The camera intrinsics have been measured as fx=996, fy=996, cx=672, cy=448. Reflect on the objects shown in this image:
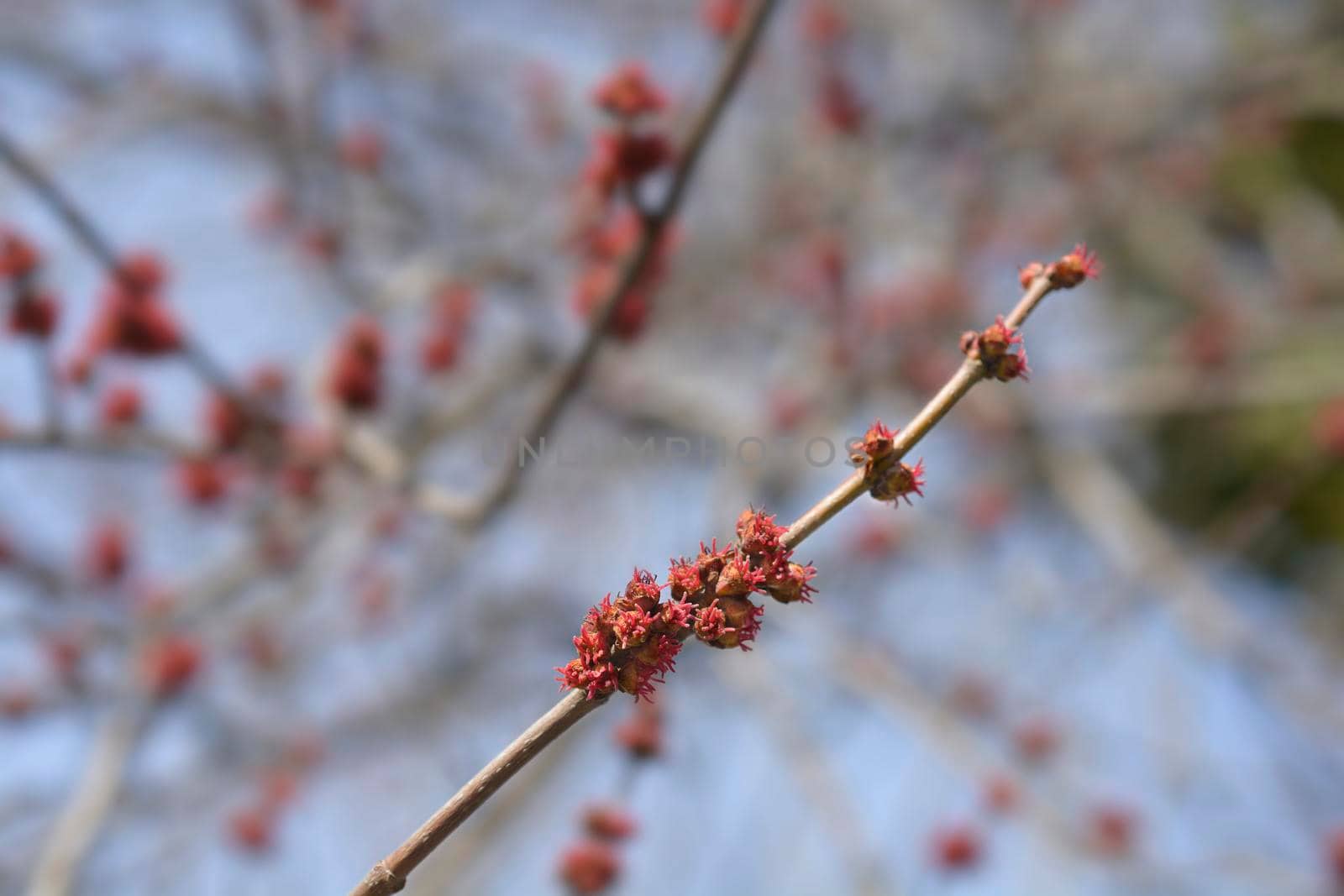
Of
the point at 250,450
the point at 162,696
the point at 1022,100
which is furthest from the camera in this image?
the point at 1022,100

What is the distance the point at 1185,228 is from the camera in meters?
7.96

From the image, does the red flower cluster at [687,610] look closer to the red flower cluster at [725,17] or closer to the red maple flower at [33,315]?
the red flower cluster at [725,17]

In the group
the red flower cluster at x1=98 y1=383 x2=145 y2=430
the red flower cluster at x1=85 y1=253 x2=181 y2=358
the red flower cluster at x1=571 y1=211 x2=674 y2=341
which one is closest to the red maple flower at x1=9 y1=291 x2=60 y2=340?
the red flower cluster at x1=85 y1=253 x2=181 y2=358

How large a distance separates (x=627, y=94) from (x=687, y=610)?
125cm

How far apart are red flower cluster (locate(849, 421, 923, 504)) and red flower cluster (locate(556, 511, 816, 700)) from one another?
5.1 inches

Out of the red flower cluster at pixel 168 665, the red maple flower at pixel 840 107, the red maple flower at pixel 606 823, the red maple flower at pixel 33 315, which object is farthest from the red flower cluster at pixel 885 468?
the red maple flower at pixel 840 107

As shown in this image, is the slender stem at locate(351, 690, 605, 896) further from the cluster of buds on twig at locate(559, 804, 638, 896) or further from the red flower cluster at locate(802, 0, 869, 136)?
the red flower cluster at locate(802, 0, 869, 136)

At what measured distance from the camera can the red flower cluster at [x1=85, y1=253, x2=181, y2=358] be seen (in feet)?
8.65

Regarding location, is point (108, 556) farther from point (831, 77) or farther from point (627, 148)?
point (831, 77)

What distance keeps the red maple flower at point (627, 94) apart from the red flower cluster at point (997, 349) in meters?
1.07

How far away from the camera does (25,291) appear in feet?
7.82

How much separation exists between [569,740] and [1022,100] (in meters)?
4.53

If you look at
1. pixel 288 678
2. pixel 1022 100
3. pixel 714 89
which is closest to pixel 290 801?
pixel 288 678

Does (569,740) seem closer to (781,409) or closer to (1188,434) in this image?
(781,409)
